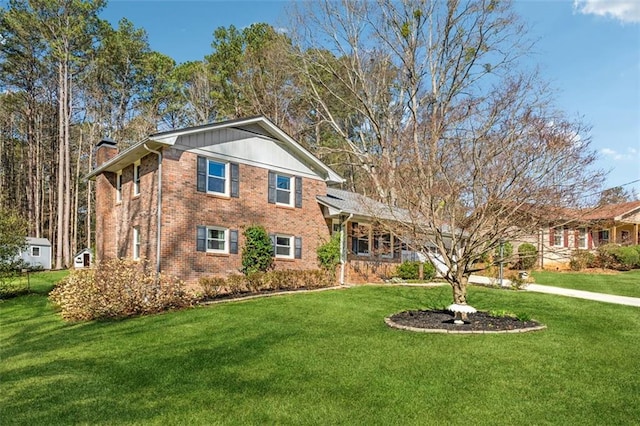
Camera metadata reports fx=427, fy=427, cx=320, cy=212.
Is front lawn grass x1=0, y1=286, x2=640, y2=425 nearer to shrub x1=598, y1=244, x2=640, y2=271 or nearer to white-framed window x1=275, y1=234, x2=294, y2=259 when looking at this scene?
white-framed window x1=275, y1=234, x2=294, y2=259

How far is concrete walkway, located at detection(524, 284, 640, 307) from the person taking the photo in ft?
42.1

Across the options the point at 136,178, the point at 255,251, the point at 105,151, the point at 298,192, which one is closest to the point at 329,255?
the point at 298,192

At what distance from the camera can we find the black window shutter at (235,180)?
51.3 ft

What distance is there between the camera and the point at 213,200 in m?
15.0

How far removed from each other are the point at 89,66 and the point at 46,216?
15.1 meters

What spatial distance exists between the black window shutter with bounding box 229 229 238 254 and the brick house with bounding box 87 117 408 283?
0.12ft

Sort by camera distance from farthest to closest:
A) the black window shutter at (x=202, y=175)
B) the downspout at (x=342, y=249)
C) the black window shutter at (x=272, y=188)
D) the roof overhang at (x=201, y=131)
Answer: the downspout at (x=342, y=249)
the black window shutter at (x=272, y=188)
the black window shutter at (x=202, y=175)
the roof overhang at (x=201, y=131)

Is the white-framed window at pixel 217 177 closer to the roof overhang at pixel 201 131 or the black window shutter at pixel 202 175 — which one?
the black window shutter at pixel 202 175

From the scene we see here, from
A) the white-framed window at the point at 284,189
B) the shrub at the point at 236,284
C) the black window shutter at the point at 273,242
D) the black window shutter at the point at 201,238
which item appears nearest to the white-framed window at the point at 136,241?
the black window shutter at the point at 201,238

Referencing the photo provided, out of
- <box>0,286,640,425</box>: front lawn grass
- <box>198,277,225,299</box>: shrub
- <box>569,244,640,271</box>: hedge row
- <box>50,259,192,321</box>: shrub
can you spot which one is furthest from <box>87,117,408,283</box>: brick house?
<box>569,244,640,271</box>: hedge row

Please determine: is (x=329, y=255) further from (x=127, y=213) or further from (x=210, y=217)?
(x=127, y=213)

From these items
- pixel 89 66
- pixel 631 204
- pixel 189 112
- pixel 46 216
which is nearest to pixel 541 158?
pixel 631 204

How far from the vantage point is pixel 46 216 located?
37.9 metres

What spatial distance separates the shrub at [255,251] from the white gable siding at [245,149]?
8.78 ft
